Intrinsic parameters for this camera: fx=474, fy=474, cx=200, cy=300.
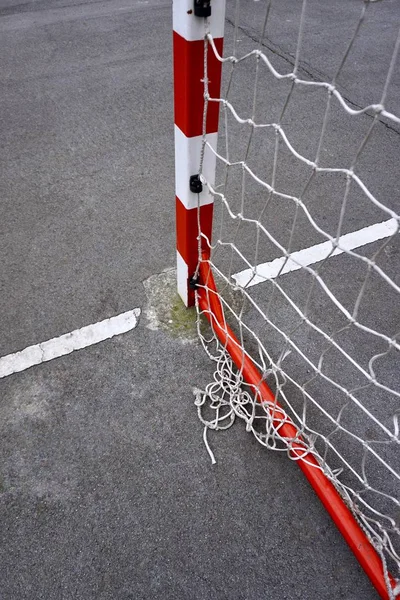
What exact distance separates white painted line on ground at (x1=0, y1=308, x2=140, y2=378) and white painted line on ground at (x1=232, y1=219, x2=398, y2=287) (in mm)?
572

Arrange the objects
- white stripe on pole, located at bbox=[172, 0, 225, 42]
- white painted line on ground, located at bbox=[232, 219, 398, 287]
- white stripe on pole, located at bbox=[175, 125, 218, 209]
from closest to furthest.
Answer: white stripe on pole, located at bbox=[172, 0, 225, 42] → white stripe on pole, located at bbox=[175, 125, 218, 209] → white painted line on ground, located at bbox=[232, 219, 398, 287]

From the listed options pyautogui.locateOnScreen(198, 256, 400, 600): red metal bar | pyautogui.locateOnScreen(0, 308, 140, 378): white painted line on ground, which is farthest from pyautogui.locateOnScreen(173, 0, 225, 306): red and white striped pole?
pyautogui.locateOnScreen(0, 308, 140, 378): white painted line on ground

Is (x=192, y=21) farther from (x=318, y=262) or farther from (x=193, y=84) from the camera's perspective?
(x=318, y=262)

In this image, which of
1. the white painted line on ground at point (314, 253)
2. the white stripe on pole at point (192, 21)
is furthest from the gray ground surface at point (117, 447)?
the white stripe on pole at point (192, 21)

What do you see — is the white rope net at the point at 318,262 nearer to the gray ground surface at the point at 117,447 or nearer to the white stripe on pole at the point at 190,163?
the white stripe on pole at the point at 190,163

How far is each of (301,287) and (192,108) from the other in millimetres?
1079

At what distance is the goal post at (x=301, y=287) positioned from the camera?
135 cm

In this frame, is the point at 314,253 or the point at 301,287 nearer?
the point at 301,287

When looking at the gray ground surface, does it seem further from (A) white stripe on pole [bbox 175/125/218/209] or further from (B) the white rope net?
(A) white stripe on pole [bbox 175/125/218/209]

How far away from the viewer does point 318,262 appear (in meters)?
2.34

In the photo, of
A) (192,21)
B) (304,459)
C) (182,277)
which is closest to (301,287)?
(182,277)

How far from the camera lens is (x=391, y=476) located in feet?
5.38

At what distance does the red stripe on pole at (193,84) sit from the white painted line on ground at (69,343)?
0.90 metres

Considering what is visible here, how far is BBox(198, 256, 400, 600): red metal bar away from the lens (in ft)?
4.56
